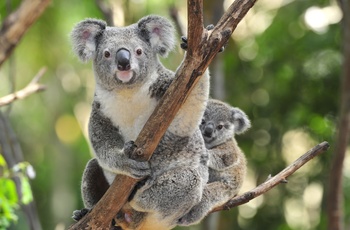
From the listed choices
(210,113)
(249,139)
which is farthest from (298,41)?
(210,113)

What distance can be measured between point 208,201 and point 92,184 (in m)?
0.90

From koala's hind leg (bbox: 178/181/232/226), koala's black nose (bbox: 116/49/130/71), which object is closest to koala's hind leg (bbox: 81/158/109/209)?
koala's hind leg (bbox: 178/181/232/226)

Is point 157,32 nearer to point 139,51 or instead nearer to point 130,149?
point 139,51

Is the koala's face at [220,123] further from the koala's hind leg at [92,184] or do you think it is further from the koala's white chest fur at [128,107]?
the koala's white chest fur at [128,107]

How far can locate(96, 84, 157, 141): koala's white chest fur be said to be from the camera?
14.3ft

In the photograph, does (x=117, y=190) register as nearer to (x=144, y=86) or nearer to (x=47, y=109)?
(x=144, y=86)

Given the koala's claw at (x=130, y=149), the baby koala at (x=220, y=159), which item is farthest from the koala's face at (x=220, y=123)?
the koala's claw at (x=130, y=149)

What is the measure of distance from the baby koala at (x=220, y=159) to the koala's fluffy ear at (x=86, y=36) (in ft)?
4.54

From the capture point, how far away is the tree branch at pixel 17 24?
2986 millimetres

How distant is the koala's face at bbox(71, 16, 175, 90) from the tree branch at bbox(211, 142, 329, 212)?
1.29 metres

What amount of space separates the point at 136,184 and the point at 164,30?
1.08 meters

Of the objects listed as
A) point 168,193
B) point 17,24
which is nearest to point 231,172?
point 168,193

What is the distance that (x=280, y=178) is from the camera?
4.95m

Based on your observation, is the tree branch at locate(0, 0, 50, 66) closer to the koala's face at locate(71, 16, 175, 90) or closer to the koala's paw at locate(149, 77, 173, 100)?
the koala's face at locate(71, 16, 175, 90)
